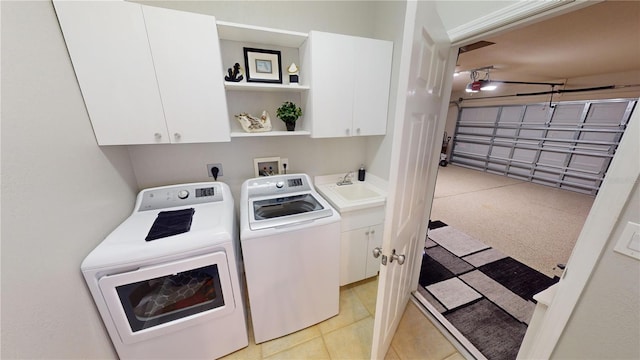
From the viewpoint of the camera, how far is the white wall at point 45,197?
0.75m

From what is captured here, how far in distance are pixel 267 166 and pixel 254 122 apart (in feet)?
1.40

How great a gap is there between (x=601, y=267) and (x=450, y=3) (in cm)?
142

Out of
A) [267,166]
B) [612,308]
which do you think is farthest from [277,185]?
[612,308]

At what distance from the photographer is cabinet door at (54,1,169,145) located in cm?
106

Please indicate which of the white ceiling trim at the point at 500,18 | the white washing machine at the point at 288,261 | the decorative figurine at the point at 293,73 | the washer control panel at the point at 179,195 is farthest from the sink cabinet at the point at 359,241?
the white ceiling trim at the point at 500,18

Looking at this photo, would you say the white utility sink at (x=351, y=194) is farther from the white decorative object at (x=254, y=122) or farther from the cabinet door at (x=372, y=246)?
the white decorative object at (x=254, y=122)

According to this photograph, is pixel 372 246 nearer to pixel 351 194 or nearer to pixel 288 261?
pixel 351 194

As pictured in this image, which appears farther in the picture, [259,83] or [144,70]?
[259,83]

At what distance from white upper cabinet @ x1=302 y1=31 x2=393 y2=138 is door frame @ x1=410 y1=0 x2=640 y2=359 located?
74 centimetres

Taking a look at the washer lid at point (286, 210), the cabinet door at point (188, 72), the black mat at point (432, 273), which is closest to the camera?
the cabinet door at point (188, 72)

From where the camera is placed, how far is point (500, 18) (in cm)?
99

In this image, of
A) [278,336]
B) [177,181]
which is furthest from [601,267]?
[177,181]

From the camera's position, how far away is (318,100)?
160 cm

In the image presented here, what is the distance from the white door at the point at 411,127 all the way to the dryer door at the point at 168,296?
905mm
